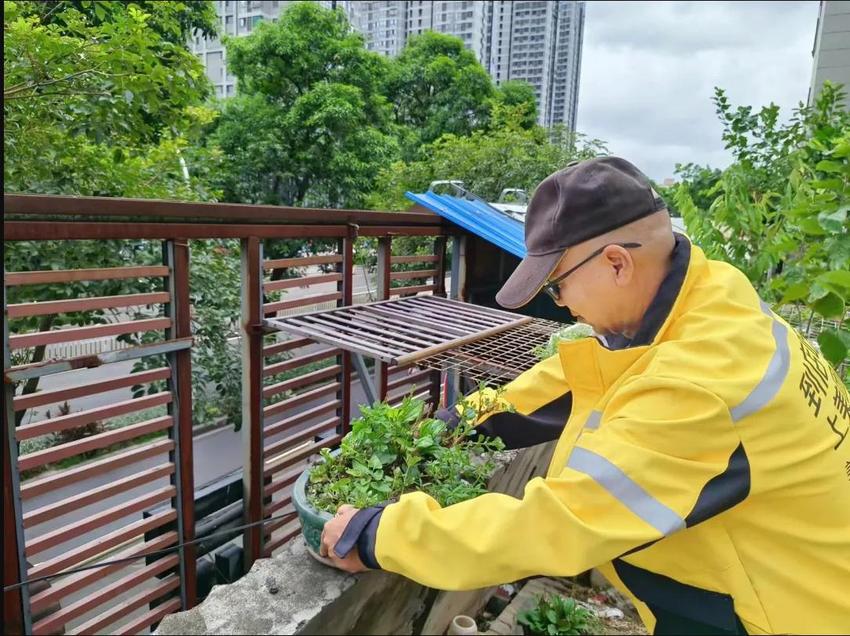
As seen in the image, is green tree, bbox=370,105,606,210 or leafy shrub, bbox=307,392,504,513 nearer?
leafy shrub, bbox=307,392,504,513

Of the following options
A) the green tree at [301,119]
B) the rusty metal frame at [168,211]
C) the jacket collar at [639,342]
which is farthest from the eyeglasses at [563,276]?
the green tree at [301,119]

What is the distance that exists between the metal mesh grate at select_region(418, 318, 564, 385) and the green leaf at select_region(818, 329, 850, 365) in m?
1.34

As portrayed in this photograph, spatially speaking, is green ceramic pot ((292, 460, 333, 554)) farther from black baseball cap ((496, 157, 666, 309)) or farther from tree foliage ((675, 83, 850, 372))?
tree foliage ((675, 83, 850, 372))

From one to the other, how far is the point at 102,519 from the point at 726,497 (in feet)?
10.5

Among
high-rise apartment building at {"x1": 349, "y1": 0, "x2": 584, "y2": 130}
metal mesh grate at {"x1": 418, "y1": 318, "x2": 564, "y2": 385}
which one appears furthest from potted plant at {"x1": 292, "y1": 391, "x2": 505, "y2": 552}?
high-rise apartment building at {"x1": 349, "y1": 0, "x2": 584, "y2": 130}

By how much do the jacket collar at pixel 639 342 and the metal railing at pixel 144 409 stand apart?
1181mm

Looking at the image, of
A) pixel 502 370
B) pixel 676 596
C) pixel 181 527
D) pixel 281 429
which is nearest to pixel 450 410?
pixel 502 370

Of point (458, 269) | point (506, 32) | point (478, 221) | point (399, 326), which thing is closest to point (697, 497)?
point (399, 326)

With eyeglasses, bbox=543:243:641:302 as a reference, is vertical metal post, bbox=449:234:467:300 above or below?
below

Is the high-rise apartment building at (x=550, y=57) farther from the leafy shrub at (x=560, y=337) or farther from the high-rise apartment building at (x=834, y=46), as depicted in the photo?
the leafy shrub at (x=560, y=337)

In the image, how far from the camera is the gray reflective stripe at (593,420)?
1499mm

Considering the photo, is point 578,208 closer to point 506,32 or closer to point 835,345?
point 835,345

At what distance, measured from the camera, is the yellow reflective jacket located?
1.21m

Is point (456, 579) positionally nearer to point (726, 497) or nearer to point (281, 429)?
point (726, 497)
